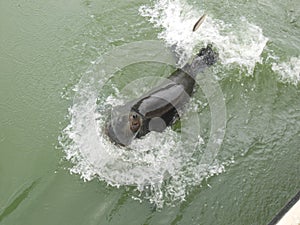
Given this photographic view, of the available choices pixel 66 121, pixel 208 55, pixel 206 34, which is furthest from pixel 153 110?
pixel 206 34

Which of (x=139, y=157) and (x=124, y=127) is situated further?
(x=139, y=157)

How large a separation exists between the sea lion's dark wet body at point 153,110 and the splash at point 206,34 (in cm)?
62

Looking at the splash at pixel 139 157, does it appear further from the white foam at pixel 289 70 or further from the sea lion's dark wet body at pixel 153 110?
the white foam at pixel 289 70

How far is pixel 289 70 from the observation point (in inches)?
237

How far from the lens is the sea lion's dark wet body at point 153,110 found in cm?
479

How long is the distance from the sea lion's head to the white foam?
230cm

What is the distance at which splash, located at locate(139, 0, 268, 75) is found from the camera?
6078 mm

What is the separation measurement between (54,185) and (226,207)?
1.89 m

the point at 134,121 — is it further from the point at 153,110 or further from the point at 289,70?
the point at 289,70

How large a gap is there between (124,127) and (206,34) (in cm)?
232

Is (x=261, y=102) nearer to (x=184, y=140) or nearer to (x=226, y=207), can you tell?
(x=184, y=140)

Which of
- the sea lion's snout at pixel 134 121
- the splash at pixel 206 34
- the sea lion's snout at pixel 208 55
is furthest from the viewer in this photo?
the splash at pixel 206 34

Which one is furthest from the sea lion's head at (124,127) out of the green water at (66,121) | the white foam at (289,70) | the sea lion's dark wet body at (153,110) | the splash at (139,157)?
the white foam at (289,70)

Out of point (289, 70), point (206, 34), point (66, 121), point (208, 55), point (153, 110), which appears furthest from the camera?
point (206, 34)
